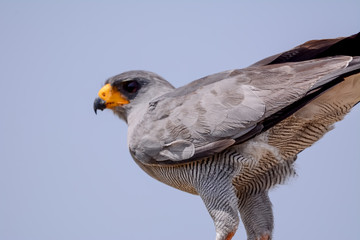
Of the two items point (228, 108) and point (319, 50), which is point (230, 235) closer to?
point (228, 108)

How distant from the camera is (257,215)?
8016mm

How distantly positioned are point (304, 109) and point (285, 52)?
0.97 metres

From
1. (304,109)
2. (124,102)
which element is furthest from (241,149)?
(124,102)

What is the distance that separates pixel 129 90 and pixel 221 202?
7.26 ft

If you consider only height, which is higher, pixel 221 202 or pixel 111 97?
A: pixel 111 97

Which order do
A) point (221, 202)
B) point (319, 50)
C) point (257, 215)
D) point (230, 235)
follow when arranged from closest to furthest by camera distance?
point (221, 202), point (230, 235), point (319, 50), point (257, 215)

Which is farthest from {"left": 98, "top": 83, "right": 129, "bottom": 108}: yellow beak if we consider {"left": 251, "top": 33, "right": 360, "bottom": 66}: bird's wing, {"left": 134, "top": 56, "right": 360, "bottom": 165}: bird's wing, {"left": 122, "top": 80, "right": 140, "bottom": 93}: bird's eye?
{"left": 251, "top": 33, "right": 360, "bottom": 66}: bird's wing

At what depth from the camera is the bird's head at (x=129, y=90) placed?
8414mm

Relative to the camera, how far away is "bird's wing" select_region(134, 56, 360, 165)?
705cm

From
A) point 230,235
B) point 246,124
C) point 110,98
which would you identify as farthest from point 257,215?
point 110,98

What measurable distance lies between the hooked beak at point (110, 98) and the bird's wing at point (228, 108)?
0.96 meters

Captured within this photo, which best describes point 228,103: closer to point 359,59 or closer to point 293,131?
point 293,131

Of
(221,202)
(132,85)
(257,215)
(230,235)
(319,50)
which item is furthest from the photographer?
(132,85)

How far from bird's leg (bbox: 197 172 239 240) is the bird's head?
1.66 m
